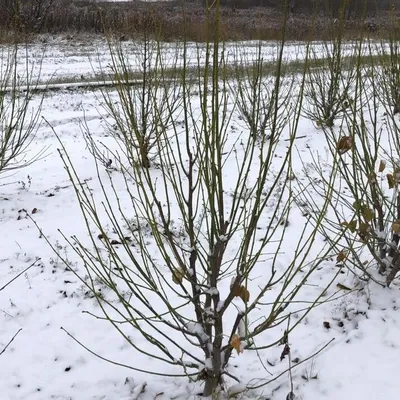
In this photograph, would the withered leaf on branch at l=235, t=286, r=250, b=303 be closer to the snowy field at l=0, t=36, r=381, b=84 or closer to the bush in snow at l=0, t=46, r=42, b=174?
the bush in snow at l=0, t=46, r=42, b=174

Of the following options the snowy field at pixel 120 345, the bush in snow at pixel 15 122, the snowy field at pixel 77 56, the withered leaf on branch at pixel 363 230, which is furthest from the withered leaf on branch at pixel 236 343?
the snowy field at pixel 77 56

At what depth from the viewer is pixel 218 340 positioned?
2033 millimetres

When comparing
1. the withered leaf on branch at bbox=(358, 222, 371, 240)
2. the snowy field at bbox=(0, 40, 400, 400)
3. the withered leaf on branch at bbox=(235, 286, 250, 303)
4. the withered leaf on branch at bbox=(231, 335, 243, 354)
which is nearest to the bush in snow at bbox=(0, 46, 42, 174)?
the snowy field at bbox=(0, 40, 400, 400)

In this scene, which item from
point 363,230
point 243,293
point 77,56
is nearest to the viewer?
point 243,293

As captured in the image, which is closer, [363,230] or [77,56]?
[363,230]

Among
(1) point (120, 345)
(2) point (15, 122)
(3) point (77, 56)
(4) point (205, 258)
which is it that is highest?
(3) point (77, 56)

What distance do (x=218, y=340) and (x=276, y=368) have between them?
77 cm

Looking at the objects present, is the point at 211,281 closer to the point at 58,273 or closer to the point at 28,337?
the point at 28,337

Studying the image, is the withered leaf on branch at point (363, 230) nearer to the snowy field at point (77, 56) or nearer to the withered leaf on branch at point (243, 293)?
the withered leaf on branch at point (243, 293)

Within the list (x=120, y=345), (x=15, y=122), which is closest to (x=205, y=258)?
(x=120, y=345)

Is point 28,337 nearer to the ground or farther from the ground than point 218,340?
Result: nearer to the ground

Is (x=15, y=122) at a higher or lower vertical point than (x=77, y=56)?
lower

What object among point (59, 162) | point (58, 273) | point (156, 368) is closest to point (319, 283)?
point (156, 368)

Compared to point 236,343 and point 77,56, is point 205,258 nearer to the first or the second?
point 236,343
